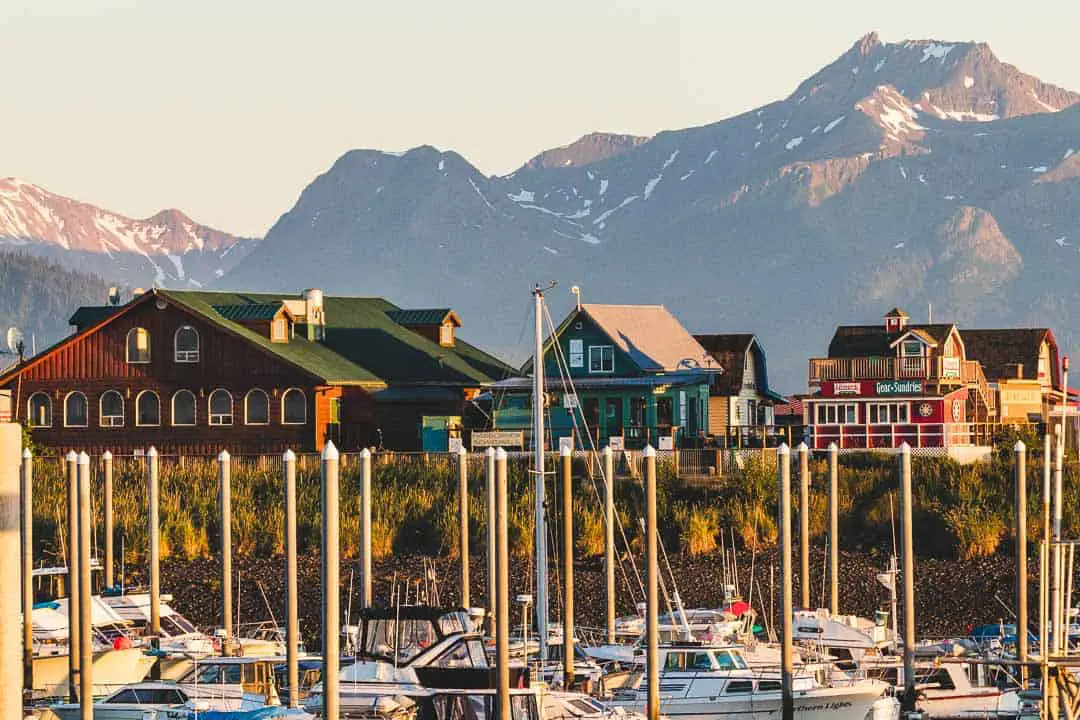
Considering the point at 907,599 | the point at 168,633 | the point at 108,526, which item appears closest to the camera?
the point at 907,599

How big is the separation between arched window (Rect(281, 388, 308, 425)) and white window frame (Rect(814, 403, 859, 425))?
17.2 meters

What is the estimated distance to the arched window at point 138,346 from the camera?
77.0m

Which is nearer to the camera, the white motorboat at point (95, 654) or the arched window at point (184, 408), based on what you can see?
the white motorboat at point (95, 654)

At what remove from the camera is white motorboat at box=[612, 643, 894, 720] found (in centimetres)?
3597

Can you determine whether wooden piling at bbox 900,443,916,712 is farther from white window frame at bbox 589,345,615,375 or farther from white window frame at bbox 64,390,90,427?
white window frame at bbox 64,390,90,427

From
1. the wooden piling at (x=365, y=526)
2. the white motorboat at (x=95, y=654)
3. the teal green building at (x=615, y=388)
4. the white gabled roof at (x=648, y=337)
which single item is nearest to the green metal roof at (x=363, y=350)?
the teal green building at (x=615, y=388)

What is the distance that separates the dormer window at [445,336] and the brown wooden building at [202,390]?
26.5ft

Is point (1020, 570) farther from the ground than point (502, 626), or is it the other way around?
point (1020, 570)

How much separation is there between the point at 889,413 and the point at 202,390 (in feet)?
76.3

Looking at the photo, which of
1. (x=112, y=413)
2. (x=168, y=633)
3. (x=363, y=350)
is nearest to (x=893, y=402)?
(x=363, y=350)

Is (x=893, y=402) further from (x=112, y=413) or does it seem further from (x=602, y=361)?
(x=112, y=413)

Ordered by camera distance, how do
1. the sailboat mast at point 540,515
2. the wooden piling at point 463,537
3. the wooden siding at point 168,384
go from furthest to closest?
the wooden siding at point 168,384, the wooden piling at point 463,537, the sailboat mast at point 540,515

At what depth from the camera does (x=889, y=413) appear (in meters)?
72.1

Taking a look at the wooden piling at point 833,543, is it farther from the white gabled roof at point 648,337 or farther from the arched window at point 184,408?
the arched window at point 184,408
